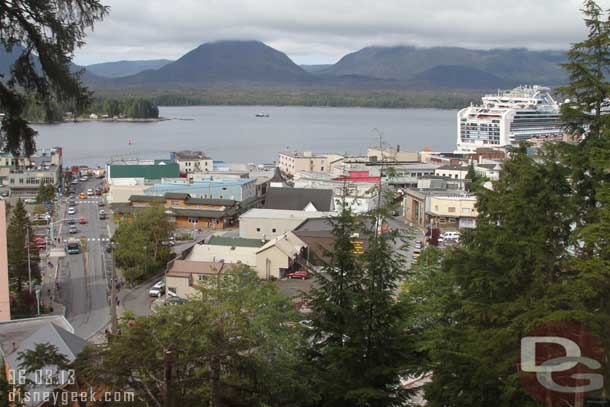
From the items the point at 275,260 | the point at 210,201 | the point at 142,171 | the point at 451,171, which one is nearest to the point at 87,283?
the point at 275,260

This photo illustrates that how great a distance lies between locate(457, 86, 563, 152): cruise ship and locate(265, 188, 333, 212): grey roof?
1241 cm

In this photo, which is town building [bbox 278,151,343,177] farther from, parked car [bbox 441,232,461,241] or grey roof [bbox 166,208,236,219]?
parked car [bbox 441,232,461,241]

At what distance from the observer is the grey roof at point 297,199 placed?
10.7 meters

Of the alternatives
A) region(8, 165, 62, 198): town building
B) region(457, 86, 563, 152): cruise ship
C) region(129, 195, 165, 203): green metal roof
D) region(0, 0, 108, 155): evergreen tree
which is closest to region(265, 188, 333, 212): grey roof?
region(129, 195, 165, 203): green metal roof

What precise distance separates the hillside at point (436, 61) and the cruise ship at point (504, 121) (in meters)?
98.7

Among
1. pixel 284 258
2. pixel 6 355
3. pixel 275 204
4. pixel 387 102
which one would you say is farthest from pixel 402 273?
pixel 387 102

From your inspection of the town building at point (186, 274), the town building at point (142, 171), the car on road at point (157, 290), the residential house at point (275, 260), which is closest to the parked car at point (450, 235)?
the residential house at point (275, 260)

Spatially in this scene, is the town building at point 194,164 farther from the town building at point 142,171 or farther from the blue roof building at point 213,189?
the blue roof building at point 213,189

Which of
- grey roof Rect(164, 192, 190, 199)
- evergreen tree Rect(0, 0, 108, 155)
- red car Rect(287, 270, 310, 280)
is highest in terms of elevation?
evergreen tree Rect(0, 0, 108, 155)

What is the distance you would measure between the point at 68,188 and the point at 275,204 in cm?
637

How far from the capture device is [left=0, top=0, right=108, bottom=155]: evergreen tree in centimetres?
166

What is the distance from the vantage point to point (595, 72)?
91.7 inches

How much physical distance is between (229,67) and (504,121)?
9402 centimetres

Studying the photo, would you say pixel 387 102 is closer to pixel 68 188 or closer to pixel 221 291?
pixel 68 188
